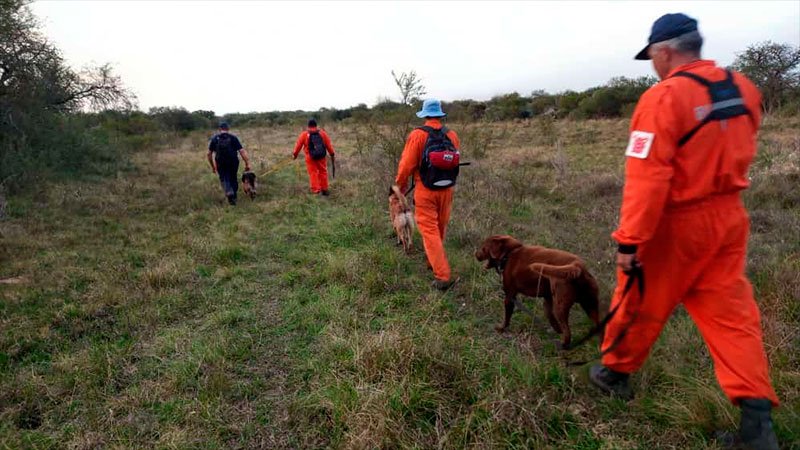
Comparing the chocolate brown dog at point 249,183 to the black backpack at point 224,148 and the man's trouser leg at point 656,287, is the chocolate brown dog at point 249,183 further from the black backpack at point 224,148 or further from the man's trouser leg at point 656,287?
the man's trouser leg at point 656,287

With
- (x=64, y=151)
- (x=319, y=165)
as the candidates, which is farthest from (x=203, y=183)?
(x=64, y=151)

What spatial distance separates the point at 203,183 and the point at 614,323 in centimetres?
1124

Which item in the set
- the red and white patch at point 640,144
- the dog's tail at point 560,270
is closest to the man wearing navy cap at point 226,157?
the dog's tail at point 560,270

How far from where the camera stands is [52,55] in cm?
1177

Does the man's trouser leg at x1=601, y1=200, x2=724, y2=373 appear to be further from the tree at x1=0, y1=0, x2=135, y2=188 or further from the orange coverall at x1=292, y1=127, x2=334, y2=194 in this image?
the tree at x1=0, y1=0, x2=135, y2=188

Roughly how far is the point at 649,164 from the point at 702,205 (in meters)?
0.33

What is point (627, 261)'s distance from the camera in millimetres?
2258

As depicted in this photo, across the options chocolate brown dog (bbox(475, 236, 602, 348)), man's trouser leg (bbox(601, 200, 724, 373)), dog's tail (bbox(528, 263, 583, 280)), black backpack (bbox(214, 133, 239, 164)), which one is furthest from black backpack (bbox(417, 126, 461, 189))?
black backpack (bbox(214, 133, 239, 164))

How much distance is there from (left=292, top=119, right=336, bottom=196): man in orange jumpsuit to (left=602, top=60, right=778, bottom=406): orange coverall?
26.2ft

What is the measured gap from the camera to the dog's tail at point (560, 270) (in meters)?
3.01

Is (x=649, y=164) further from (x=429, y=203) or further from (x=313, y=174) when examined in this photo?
(x=313, y=174)

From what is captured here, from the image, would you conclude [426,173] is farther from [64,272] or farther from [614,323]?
[64,272]

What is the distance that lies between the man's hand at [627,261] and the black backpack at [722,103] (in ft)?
1.93

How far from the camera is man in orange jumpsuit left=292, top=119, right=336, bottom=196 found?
31.4 ft
